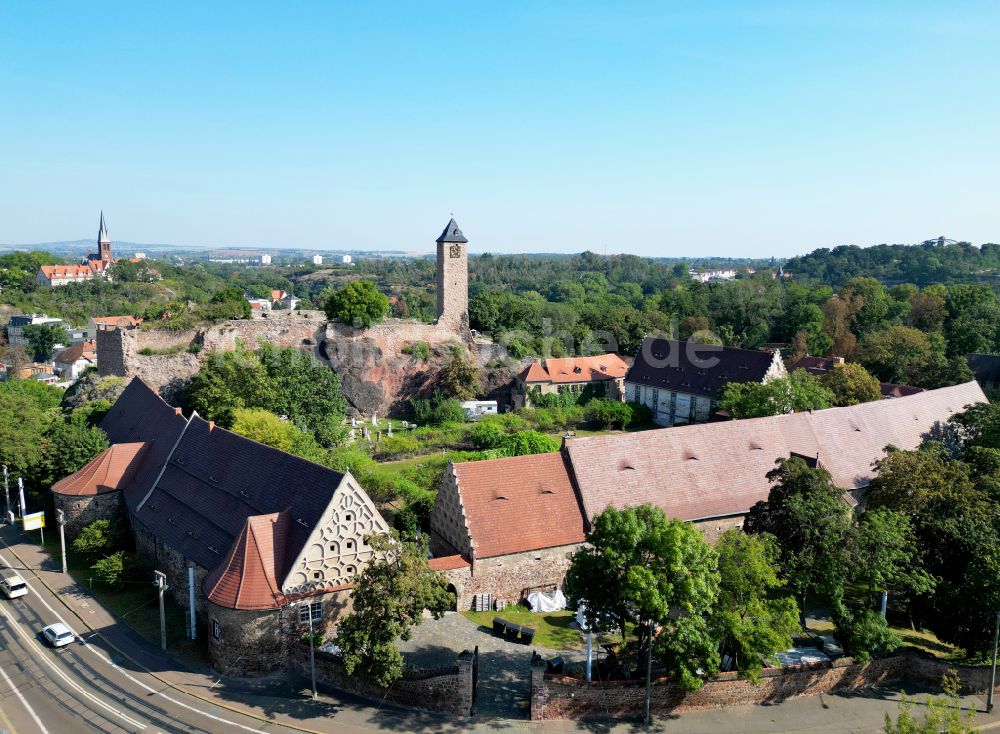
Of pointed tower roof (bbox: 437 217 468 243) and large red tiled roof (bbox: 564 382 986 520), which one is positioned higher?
pointed tower roof (bbox: 437 217 468 243)

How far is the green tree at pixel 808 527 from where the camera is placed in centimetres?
2548

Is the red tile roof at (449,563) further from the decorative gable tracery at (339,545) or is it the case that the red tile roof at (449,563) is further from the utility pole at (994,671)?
the utility pole at (994,671)

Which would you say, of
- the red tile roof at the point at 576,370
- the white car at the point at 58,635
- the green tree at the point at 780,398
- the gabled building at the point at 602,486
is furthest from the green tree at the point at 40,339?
the green tree at the point at 780,398

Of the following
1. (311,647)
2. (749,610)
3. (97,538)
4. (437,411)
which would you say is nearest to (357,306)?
(437,411)

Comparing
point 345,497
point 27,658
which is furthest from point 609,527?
point 27,658

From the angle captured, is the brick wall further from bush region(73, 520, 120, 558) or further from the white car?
bush region(73, 520, 120, 558)

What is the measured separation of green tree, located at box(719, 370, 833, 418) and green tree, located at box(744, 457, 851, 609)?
61.8 ft

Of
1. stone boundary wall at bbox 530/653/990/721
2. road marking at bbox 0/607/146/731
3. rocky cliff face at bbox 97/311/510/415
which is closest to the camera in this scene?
road marking at bbox 0/607/146/731

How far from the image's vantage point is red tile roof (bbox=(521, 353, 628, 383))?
241 ft

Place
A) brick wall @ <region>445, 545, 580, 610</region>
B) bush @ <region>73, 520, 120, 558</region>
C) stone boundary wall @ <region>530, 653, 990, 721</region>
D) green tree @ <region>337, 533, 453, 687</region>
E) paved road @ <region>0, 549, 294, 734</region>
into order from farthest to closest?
1. bush @ <region>73, 520, 120, 558</region>
2. brick wall @ <region>445, 545, 580, 610</region>
3. stone boundary wall @ <region>530, 653, 990, 721</region>
4. green tree @ <region>337, 533, 453, 687</region>
5. paved road @ <region>0, 549, 294, 734</region>

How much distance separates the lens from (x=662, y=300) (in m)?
126

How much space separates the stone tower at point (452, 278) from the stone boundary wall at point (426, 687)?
180 ft

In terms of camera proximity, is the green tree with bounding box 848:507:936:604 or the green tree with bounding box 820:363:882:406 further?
the green tree with bounding box 820:363:882:406

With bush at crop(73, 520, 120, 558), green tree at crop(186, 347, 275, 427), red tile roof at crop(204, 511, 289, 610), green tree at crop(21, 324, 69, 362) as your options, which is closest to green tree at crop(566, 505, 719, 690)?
red tile roof at crop(204, 511, 289, 610)
